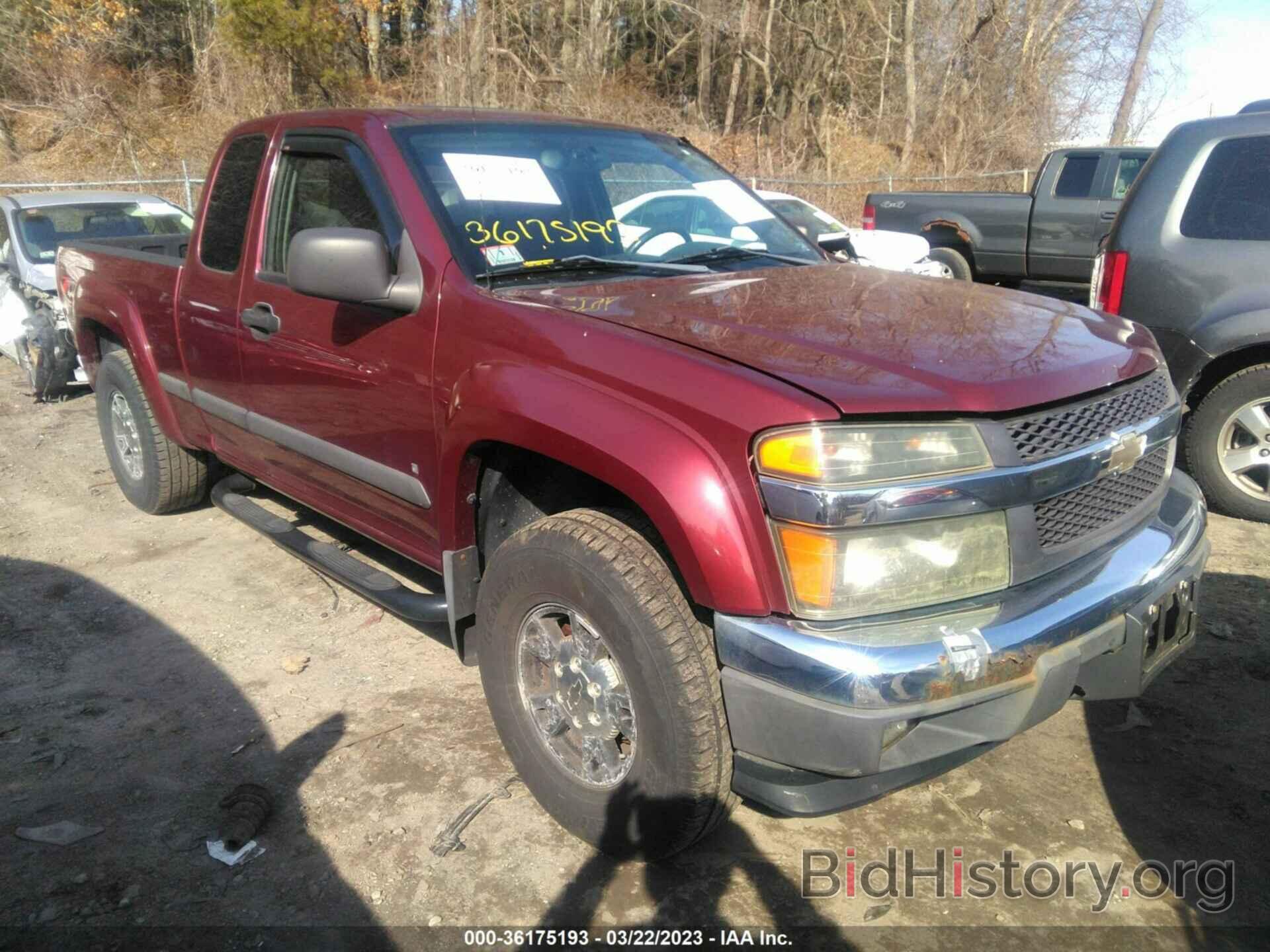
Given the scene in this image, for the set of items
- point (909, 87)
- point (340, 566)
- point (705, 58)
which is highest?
point (705, 58)

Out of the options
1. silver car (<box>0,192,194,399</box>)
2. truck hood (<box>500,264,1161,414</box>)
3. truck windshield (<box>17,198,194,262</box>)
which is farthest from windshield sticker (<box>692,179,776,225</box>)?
truck windshield (<box>17,198,194,262</box>)

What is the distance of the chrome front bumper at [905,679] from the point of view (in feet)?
6.64

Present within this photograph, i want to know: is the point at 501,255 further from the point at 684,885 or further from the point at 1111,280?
the point at 1111,280

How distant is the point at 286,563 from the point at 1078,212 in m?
9.53

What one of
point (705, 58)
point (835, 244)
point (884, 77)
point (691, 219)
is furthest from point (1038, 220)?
point (705, 58)

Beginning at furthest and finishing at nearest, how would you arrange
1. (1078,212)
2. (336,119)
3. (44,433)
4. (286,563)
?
(1078,212) < (44,433) < (286,563) < (336,119)

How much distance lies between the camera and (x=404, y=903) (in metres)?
2.55

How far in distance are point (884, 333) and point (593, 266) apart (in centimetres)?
102

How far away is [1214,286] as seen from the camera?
191 inches

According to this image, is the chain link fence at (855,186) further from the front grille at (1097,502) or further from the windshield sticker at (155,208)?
the front grille at (1097,502)

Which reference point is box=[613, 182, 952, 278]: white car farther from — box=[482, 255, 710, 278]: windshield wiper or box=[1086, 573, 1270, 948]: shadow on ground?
box=[1086, 573, 1270, 948]: shadow on ground

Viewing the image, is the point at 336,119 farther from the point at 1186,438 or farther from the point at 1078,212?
the point at 1078,212

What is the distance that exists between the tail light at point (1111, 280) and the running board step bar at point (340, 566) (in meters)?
3.70

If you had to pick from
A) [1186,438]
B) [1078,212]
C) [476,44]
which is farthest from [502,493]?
[1078,212]
